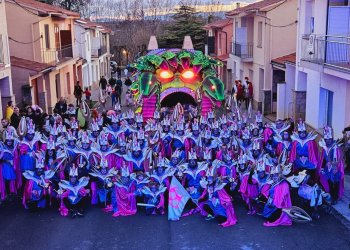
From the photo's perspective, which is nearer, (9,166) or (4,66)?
(9,166)

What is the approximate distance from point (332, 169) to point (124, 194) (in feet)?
15.8

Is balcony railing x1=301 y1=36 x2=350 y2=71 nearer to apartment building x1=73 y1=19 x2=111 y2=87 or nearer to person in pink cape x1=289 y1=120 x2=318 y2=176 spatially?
person in pink cape x1=289 y1=120 x2=318 y2=176

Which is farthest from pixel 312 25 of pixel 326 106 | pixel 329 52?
pixel 329 52

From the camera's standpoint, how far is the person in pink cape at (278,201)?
11461 mm

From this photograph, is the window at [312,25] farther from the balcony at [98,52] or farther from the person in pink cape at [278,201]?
the balcony at [98,52]

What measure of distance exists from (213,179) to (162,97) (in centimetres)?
916

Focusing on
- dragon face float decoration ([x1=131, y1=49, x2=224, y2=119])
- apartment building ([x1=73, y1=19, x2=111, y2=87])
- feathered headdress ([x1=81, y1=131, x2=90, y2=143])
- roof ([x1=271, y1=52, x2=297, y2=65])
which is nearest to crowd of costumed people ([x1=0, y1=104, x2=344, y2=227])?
feathered headdress ([x1=81, y1=131, x2=90, y2=143])

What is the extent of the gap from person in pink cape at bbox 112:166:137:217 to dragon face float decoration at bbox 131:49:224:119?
24.0 feet

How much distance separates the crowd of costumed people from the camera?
11.8m

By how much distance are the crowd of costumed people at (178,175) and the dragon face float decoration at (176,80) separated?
492cm

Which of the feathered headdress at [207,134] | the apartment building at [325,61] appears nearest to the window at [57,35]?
the apartment building at [325,61]

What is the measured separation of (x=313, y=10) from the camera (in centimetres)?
2062

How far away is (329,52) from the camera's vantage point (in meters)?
17.5

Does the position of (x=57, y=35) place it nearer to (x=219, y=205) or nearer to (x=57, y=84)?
(x=57, y=84)
